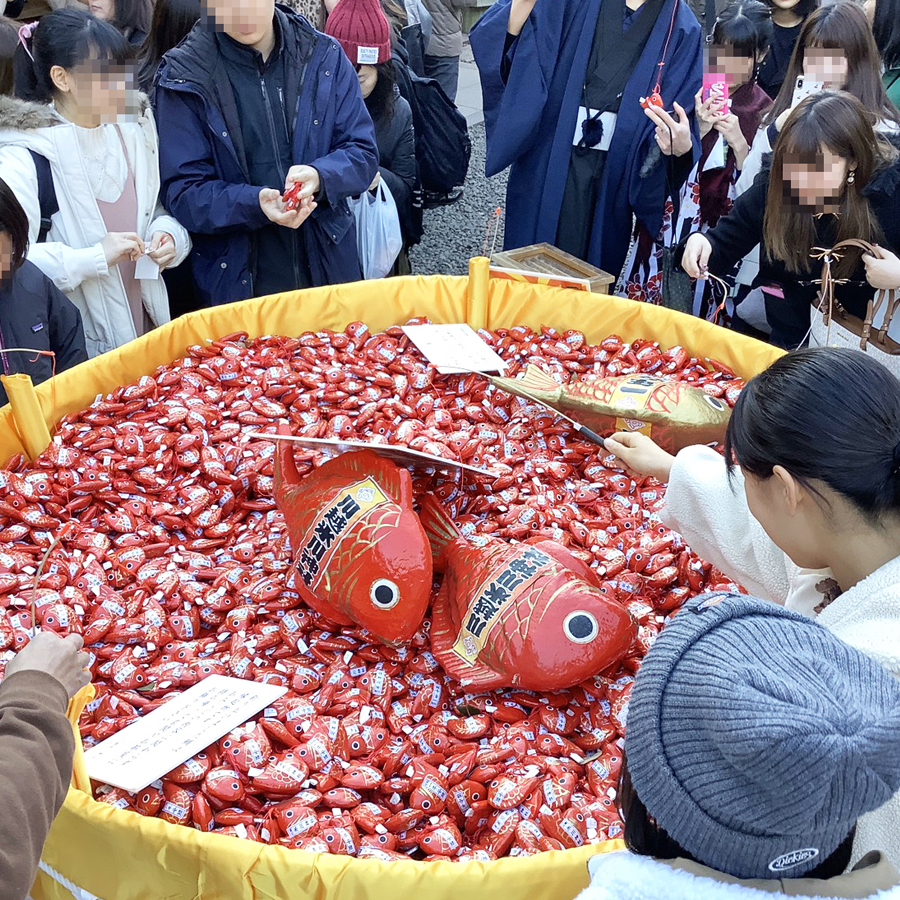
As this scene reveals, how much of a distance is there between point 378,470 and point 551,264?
6.27ft

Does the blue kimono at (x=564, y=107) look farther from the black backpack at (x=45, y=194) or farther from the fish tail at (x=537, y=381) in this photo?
the black backpack at (x=45, y=194)

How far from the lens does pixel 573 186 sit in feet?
13.6

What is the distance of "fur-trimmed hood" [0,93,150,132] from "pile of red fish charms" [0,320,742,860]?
895 millimetres

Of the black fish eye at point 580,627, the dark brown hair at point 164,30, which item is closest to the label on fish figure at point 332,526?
the black fish eye at point 580,627

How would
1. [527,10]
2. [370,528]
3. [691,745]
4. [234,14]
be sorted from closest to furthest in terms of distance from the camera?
[691,745] < [370,528] < [234,14] < [527,10]

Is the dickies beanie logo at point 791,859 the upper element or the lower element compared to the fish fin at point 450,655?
upper

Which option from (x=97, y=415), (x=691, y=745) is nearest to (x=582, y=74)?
(x=97, y=415)

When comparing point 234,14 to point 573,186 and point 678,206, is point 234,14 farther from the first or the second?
point 678,206

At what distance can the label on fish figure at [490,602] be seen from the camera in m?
1.91

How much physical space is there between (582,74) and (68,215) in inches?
86.1

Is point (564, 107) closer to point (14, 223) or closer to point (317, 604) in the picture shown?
point (14, 223)

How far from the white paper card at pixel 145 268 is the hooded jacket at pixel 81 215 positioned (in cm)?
7

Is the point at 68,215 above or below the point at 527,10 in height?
below

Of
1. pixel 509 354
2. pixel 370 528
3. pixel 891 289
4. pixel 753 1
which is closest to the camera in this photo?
pixel 370 528
